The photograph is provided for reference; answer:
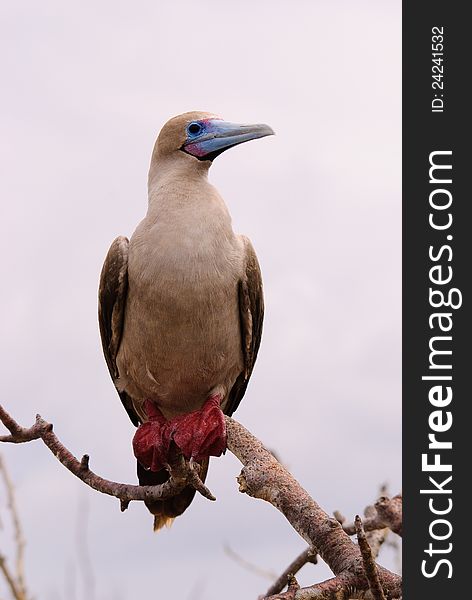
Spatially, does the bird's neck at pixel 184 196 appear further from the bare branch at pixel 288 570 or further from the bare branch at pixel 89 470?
the bare branch at pixel 288 570

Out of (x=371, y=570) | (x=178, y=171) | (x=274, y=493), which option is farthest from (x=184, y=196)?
(x=371, y=570)

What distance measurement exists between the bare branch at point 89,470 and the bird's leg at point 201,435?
0.46 ft

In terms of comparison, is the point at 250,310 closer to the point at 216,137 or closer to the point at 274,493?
the point at 216,137

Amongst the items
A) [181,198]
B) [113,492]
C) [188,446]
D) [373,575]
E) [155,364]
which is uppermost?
[181,198]

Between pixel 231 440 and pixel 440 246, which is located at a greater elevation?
pixel 440 246

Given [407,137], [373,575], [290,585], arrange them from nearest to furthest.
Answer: [373,575], [290,585], [407,137]

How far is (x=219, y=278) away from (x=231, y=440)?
806 mm

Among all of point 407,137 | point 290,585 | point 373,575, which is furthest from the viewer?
point 407,137

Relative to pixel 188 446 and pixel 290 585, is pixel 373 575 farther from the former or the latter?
pixel 188 446

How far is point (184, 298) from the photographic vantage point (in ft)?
16.1

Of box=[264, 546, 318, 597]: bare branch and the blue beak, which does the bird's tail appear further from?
the blue beak

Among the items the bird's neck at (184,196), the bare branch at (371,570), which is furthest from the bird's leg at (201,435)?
the bare branch at (371,570)

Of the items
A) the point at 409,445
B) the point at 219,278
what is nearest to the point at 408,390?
the point at 409,445

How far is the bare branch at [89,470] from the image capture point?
177 inches
